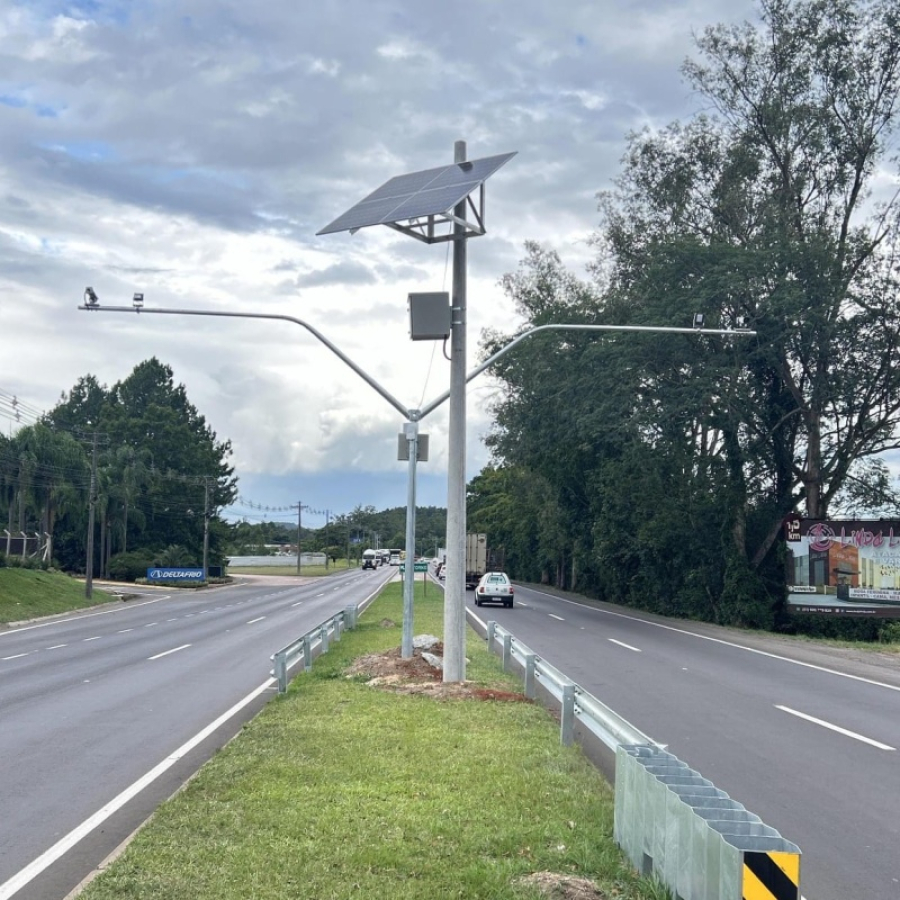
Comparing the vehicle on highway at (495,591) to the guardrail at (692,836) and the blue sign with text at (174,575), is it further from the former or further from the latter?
the blue sign with text at (174,575)

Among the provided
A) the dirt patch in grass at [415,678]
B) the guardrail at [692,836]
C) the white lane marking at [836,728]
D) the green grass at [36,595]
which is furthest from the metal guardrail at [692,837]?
the green grass at [36,595]

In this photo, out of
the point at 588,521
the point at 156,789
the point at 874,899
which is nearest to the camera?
the point at 874,899

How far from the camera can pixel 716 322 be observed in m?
37.6

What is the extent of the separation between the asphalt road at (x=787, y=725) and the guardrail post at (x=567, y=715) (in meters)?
1.32

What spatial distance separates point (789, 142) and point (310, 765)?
3658 centimetres

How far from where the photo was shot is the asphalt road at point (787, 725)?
775 centimetres

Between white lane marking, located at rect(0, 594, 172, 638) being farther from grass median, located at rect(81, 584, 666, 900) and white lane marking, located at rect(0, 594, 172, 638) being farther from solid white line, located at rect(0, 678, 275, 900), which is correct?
grass median, located at rect(81, 584, 666, 900)

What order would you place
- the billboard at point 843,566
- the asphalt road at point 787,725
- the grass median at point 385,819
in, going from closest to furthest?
the grass median at point 385,819, the asphalt road at point 787,725, the billboard at point 843,566

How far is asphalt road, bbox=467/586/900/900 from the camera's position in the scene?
7.75 metres

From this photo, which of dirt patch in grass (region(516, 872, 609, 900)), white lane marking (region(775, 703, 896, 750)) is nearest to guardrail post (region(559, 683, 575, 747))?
white lane marking (region(775, 703, 896, 750))

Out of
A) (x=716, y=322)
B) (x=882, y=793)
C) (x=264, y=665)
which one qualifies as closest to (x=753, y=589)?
(x=716, y=322)

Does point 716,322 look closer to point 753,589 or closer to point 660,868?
point 753,589

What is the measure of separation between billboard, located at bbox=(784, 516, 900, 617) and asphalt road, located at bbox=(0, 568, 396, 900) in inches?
709

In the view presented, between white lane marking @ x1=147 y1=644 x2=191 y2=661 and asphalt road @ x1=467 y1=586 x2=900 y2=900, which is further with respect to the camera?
white lane marking @ x1=147 y1=644 x2=191 y2=661
